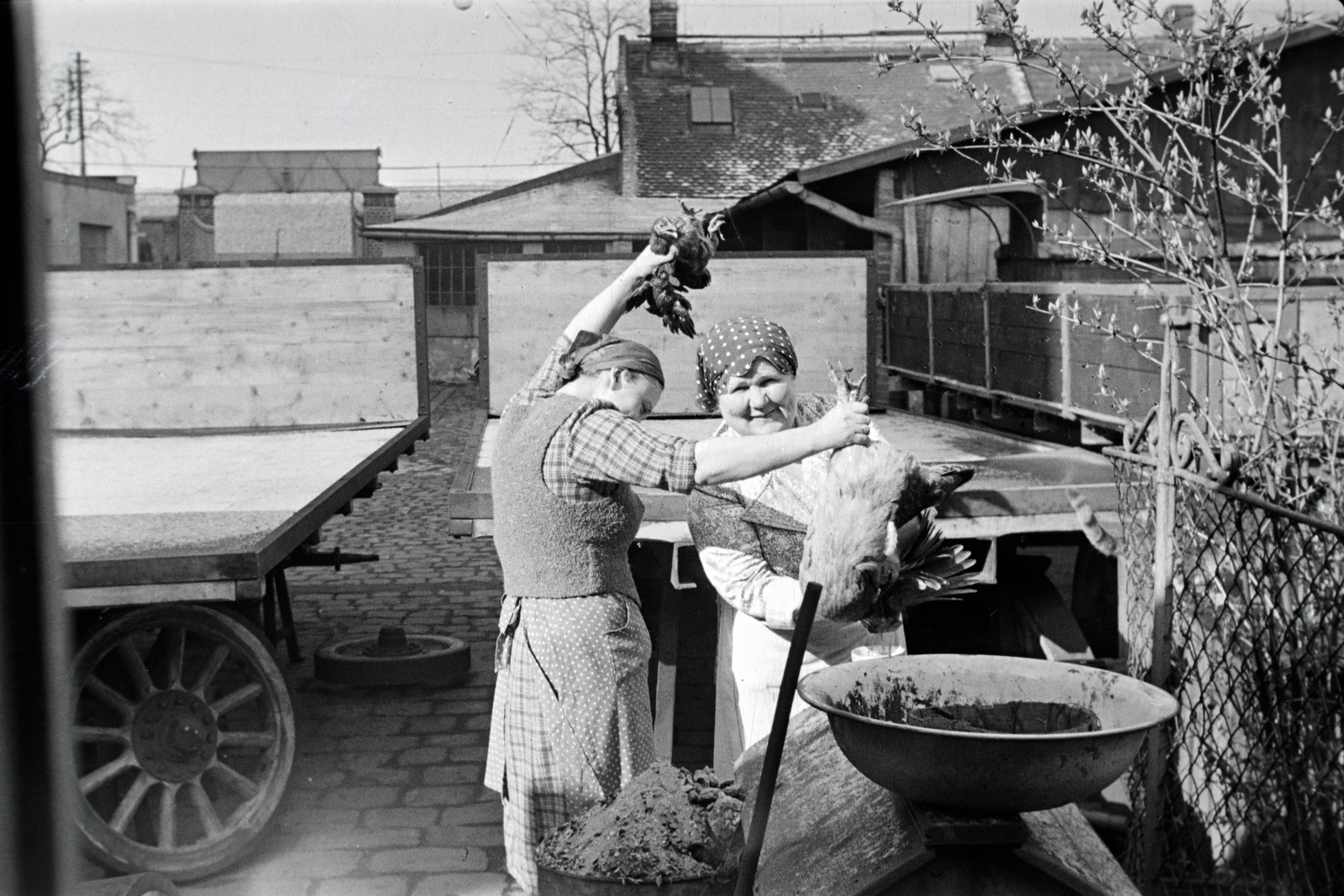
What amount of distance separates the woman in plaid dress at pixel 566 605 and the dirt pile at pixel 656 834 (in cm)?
38

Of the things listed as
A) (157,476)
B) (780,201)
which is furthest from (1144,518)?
(780,201)

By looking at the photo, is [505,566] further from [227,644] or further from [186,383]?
[186,383]

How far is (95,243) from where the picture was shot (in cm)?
2264

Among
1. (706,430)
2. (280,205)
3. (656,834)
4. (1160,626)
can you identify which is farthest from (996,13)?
(280,205)

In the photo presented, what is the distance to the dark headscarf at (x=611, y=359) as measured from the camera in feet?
11.6

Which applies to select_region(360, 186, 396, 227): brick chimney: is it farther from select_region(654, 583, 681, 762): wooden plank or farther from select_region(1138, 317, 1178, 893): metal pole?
select_region(1138, 317, 1178, 893): metal pole

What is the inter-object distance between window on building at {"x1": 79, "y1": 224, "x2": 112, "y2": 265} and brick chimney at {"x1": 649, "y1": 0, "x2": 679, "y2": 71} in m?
12.6

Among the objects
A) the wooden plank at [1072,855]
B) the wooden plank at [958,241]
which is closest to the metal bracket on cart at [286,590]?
the wooden plank at [1072,855]

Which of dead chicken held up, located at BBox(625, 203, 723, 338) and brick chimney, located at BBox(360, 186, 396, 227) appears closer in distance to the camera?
dead chicken held up, located at BBox(625, 203, 723, 338)

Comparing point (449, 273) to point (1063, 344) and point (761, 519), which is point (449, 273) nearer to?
point (1063, 344)


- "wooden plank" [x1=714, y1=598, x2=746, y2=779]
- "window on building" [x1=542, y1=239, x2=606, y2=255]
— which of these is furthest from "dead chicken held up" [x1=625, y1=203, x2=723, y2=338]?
"window on building" [x1=542, y1=239, x2=606, y2=255]

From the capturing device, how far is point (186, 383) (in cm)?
864

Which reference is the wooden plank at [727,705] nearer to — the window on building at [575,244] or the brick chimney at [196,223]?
the window on building at [575,244]

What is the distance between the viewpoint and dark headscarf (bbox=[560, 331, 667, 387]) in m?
3.53
